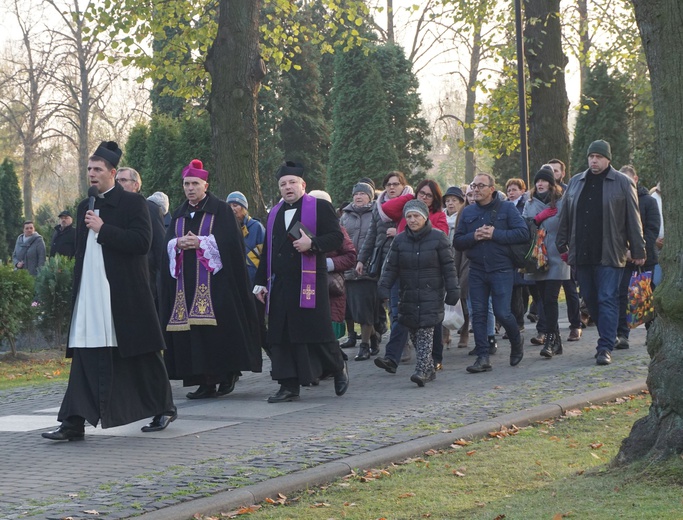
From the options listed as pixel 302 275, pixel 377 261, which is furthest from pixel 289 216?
pixel 377 261

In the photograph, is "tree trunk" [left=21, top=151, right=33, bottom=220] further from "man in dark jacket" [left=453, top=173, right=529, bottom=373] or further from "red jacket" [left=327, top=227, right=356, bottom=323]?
"man in dark jacket" [left=453, top=173, right=529, bottom=373]

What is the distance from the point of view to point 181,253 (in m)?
10.9

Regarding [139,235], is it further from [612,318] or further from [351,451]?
[612,318]

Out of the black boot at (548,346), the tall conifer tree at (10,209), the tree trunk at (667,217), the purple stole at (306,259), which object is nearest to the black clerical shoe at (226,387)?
the purple stole at (306,259)

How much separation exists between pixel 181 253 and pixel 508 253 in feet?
11.4

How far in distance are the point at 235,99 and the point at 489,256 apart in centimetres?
663

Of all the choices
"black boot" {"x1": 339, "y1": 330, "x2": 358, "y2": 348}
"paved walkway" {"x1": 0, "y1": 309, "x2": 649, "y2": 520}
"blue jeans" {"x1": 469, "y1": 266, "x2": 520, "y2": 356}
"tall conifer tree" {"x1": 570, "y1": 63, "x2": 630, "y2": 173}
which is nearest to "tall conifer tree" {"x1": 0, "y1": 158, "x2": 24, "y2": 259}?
"tall conifer tree" {"x1": 570, "y1": 63, "x2": 630, "y2": 173}

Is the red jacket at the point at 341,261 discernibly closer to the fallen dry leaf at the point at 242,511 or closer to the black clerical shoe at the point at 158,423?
the black clerical shoe at the point at 158,423

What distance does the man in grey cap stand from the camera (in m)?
12.1

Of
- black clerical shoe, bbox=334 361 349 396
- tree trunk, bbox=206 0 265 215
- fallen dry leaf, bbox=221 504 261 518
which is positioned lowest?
fallen dry leaf, bbox=221 504 261 518

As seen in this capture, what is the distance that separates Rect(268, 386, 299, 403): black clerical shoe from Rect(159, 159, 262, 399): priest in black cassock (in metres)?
0.40

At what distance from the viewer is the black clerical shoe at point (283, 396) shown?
34.7 feet

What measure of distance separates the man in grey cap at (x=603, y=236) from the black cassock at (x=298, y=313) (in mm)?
2873

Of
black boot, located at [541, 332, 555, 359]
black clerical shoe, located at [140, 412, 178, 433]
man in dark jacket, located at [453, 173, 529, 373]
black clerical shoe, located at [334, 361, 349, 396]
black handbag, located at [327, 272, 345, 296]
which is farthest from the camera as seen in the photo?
black boot, located at [541, 332, 555, 359]
